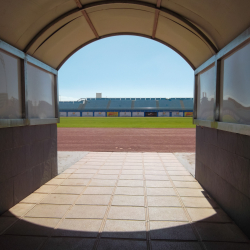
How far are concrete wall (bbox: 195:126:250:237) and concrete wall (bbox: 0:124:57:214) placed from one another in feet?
13.6

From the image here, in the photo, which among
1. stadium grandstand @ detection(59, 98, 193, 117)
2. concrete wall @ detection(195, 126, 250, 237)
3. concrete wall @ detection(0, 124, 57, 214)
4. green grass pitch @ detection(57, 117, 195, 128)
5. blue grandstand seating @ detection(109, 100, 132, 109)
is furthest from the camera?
blue grandstand seating @ detection(109, 100, 132, 109)

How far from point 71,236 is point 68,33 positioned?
4.49m

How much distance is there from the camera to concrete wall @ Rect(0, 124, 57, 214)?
3.78 metres

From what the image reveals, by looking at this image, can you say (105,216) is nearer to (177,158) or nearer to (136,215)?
(136,215)

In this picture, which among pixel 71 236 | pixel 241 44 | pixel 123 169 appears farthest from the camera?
pixel 123 169

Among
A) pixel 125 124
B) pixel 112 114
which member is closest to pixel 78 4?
pixel 125 124

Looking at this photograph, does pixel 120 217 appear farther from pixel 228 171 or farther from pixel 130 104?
pixel 130 104

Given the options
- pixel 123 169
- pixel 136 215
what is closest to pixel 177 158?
pixel 123 169

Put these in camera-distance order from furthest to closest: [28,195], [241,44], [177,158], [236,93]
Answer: [177,158] < [28,195] < [236,93] < [241,44]

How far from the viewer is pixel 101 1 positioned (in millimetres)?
4098

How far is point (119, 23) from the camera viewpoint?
5059 millimetres

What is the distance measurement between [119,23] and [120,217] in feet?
14.7

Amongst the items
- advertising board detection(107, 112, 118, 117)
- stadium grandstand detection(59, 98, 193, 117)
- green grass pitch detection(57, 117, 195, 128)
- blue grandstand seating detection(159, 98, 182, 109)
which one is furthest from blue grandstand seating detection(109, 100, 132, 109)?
green grass pitch detection(57, 117, 195, 128)

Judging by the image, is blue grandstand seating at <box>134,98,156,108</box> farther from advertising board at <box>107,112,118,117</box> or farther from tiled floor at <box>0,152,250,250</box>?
tiled floor at <box>0,152,250,250</box>
